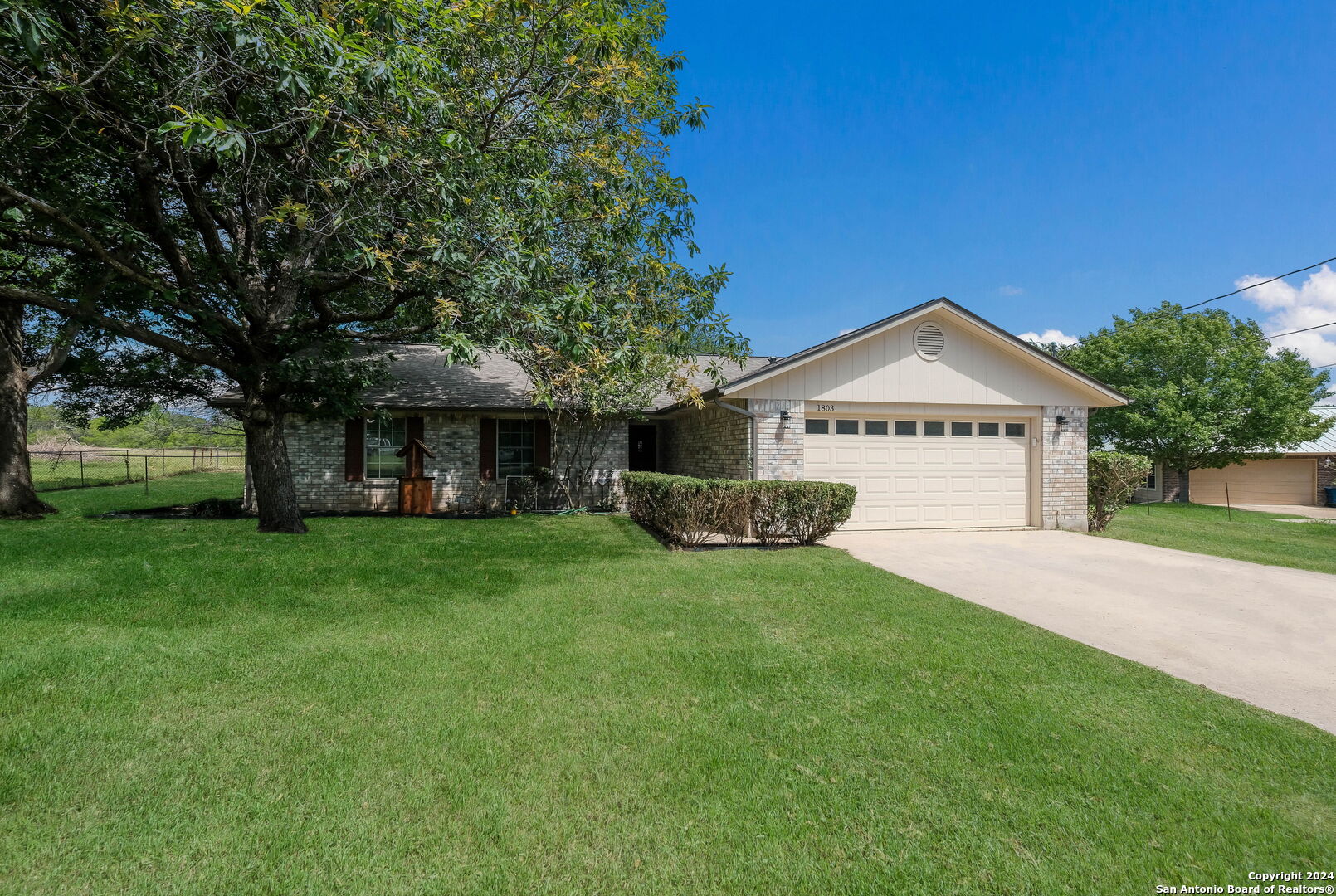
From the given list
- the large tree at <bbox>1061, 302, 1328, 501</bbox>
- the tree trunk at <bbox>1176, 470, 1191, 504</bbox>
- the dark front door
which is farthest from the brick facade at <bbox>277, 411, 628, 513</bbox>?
the tree trunk at <bbox>1176, 470, 1191, 504</bbox>

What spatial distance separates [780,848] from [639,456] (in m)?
15.0

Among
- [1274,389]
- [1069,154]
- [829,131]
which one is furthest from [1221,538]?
[1274,389]

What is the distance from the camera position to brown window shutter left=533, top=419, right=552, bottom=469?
14344 millimetres

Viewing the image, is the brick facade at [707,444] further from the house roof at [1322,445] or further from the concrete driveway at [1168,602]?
the house roof at [1322,445]

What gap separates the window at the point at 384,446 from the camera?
1368 centimetres

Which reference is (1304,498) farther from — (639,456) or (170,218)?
Answer: (170,218)

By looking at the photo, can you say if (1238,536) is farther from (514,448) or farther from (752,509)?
(514,448)

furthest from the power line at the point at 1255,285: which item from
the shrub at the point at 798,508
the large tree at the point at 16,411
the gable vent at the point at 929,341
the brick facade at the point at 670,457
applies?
the large tree at the point at 16,411

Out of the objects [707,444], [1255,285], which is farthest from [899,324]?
[1255,285]

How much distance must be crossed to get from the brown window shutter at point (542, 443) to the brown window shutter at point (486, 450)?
0.95 metres

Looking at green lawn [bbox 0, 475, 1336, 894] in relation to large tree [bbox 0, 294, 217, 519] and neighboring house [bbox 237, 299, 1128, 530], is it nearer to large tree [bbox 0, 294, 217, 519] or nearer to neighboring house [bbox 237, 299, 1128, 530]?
neighboring house [bbox 237, 299, 1128, 530]

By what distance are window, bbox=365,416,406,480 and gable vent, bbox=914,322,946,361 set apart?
1130cm

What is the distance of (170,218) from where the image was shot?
382 inches

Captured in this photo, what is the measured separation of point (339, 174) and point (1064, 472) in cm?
1334
